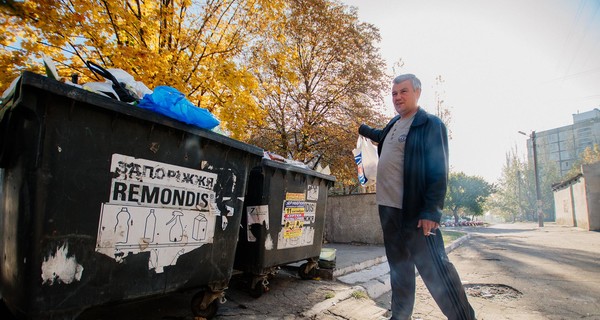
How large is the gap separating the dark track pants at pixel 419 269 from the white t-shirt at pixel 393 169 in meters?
0.08

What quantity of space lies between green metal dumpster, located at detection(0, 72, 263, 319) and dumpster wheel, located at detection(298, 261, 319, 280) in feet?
5.94

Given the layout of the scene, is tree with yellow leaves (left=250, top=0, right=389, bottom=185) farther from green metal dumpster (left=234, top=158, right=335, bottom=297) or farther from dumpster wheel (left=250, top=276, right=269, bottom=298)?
dumpster wheel (left=250, top=276, right=269, bottom=298)

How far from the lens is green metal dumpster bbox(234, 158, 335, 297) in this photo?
3.14 metres

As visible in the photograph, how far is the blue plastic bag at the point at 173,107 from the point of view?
2.12m

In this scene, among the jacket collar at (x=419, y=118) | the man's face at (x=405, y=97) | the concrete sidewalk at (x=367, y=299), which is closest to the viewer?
the jacket collar at (x=419, y=118)

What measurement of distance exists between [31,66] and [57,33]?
57 centimetres

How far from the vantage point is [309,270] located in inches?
160

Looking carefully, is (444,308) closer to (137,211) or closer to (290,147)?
(137,211)

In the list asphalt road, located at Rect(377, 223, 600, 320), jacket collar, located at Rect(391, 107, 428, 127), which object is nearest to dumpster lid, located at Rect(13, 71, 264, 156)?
jacket collar, located at Rect(391, 107, 428, 127)

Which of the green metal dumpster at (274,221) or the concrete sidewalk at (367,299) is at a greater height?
the green metal dumpster at (274,221)

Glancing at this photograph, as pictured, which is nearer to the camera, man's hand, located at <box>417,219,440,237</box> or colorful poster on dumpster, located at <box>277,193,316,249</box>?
man's hand, located at <box>417,219,440,237</box>

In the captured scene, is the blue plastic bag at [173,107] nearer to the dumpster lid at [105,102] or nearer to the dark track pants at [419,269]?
the dumpster lid at [105,102]

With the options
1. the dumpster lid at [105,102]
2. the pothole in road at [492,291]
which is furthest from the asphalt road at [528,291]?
the dumpster lid at [105,102]

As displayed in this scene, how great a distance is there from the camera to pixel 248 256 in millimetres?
3148
